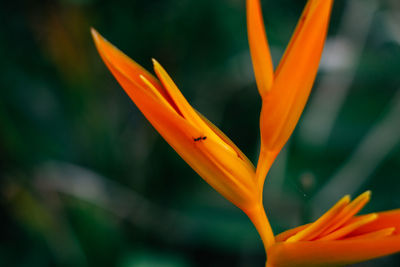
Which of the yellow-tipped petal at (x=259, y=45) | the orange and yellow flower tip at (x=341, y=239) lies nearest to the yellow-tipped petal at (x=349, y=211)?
the orange and yellow flower tip at (x=341, y=239)

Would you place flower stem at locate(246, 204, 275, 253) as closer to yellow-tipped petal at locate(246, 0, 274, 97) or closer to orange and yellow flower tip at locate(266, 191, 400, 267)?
orange and yellow flower tip at locate(266, 191, 400, 267)

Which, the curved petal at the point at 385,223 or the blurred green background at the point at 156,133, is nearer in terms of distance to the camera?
the curved petal at the point at 385,223

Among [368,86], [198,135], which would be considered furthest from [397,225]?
[368,86]

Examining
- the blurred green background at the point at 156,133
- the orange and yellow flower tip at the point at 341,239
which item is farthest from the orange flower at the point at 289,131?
the blurred green background at the point at 156,133

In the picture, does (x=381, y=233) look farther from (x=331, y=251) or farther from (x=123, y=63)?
(x=123, y=63)

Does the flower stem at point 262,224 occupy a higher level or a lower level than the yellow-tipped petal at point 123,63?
lower

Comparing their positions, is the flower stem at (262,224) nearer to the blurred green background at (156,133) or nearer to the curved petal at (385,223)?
the curved petal at (385,223)

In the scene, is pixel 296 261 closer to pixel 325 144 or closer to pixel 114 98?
pixel 325 144
